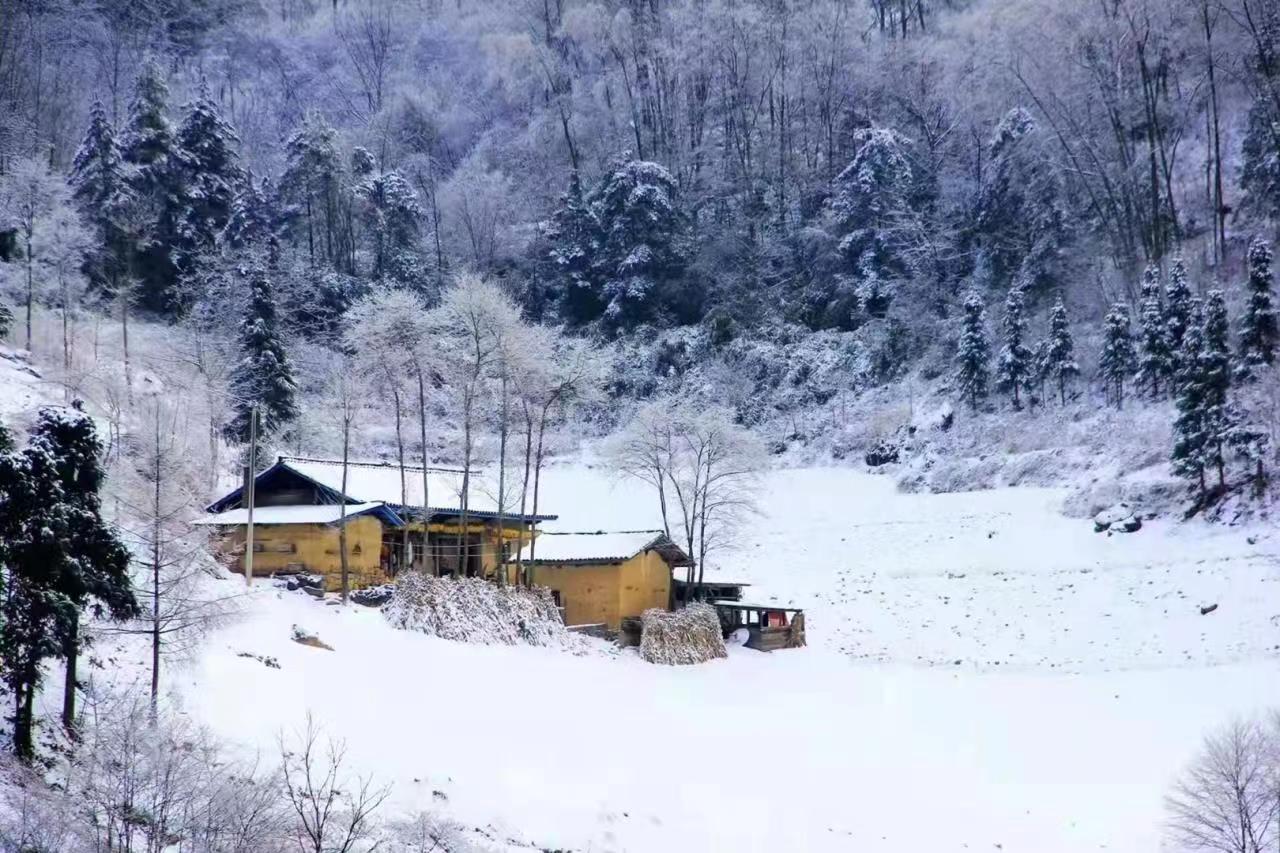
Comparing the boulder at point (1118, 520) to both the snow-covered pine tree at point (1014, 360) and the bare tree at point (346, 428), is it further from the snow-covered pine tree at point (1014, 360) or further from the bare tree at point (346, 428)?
the bare tree at point (346, 428)

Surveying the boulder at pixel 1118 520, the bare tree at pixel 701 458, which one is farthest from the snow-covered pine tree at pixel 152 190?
the boulder at pixel 1118 520

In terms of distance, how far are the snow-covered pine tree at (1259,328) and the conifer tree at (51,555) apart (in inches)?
1583

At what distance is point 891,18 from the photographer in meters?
89.2

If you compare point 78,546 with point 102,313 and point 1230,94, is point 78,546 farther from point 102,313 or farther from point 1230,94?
point 1230,94

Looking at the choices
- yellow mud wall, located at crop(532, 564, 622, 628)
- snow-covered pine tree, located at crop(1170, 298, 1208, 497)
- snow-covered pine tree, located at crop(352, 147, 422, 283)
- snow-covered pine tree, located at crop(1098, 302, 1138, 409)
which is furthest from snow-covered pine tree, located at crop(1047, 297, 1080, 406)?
snow-covered pine tree, located at crop(352, 147, 422, 283)

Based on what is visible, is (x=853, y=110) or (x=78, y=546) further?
(x=853, y=110)

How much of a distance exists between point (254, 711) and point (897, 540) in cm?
2993

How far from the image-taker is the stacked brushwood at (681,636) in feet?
93.3

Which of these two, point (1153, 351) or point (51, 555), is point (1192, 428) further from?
point (51, 555)

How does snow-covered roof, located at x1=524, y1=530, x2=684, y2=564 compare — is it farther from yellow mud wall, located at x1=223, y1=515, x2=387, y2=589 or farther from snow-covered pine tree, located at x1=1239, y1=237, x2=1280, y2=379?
snow-covered pine tree, located at x1=1239, y1=237, x2=1280, y2=379

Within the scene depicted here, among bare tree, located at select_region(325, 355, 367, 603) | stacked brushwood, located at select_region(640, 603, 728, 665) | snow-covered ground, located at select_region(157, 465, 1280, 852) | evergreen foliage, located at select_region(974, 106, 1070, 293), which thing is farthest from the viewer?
evergreen foliage, located at select_region(974, 106, 1070, 293)

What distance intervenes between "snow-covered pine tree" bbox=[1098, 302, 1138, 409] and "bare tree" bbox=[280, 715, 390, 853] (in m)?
42.4

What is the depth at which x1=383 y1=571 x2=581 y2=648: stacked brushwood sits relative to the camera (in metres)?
25.2

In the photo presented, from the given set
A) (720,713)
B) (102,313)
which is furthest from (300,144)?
(720,713)
